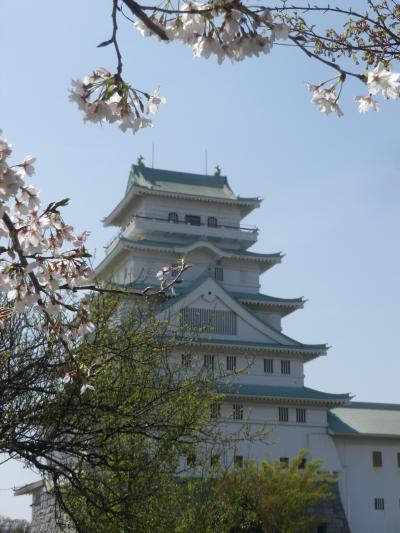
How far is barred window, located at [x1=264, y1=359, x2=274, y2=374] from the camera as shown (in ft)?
151

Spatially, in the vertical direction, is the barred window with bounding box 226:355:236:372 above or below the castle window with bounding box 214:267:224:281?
below

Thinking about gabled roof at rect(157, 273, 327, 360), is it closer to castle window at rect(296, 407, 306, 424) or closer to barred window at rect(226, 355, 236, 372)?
barred window at rect(226, 355, 236, 372)

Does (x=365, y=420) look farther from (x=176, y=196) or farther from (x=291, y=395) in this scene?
(x=176, y=196)


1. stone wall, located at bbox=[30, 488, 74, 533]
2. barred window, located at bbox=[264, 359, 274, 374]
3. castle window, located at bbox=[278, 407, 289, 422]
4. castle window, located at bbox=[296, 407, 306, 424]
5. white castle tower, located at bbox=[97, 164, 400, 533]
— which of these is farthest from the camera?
barred window, located at bbox=[264, 359, 274, 374]

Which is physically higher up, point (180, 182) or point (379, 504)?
point (180, 182)

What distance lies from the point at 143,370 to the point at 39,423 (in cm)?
375

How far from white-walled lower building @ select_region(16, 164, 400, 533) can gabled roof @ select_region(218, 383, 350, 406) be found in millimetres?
55

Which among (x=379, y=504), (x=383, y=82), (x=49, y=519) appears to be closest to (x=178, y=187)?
(x=379, y=504)

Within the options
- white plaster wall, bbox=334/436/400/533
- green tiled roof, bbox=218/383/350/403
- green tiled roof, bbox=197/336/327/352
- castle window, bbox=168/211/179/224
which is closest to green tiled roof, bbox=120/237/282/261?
castle window, bbox=168/211/179/224

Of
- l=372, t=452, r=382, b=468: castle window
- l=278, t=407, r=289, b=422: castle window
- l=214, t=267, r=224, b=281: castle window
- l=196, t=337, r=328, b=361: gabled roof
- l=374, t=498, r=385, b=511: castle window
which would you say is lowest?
l=374, t=498, r=385, b=511: castle window

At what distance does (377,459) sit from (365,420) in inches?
103

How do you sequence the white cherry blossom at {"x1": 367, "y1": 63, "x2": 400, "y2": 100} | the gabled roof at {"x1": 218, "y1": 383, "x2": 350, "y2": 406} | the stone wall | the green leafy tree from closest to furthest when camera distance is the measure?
the white cherry blossom at {"x1": 367, "y1": 63, "x2": 400, "y2": 100} < the stone wall < the green leafy tree < the gabled roof at {"x1": 218, "y1": 383, "x2": 350, "y2": 406}

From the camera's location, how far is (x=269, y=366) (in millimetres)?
46000

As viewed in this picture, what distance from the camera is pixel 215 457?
17844 millimetres
